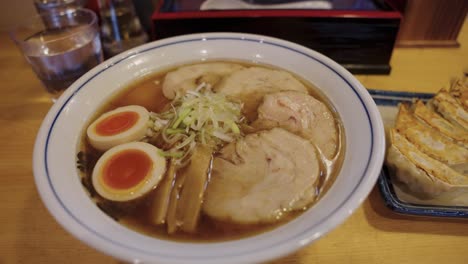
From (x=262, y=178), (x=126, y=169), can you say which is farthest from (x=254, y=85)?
(x=126, y=169)

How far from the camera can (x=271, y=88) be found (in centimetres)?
144

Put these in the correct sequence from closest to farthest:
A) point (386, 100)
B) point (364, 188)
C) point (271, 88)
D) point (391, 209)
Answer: point (364, 188)
point (391, 209)
point (271, 88)
point (386, 100)

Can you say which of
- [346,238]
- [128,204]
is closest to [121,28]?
[128,204]

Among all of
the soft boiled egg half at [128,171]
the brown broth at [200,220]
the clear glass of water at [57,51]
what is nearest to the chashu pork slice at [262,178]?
the brown broth at [200,220]

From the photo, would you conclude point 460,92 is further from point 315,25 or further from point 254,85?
point 254,85

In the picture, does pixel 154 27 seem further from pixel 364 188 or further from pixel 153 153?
pixel 364 188

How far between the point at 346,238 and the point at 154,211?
0.66 metres

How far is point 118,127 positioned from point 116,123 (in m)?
0.03

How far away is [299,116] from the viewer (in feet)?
4.18

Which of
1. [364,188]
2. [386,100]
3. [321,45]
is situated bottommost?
[386,100]

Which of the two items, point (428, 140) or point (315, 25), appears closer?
point (428, 140)

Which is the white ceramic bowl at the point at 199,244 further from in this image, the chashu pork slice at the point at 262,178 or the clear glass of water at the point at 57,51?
the clear glass of water at the point at 57,51

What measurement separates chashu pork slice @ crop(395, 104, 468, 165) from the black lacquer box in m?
0.47

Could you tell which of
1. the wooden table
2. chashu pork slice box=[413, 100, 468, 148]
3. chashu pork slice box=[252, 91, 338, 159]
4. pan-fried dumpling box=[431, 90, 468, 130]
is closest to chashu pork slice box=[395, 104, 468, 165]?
chashu pork slice box=[413, 100, 468, 148]
